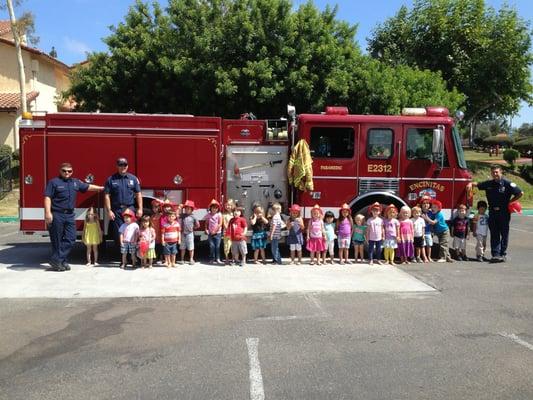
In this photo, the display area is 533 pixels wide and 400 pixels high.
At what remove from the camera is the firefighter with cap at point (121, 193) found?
9008mm

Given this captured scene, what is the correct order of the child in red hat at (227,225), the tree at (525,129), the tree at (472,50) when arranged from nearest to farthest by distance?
the child in red hat at (227,225) < the tree at (472,50) < the tree at (525,129)

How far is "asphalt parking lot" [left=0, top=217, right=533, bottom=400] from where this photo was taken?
13.9ft

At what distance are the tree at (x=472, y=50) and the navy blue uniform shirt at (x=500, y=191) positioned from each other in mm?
20336

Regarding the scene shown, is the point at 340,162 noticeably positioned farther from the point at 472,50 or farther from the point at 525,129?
the point at 525,129

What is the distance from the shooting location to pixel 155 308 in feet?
21.9

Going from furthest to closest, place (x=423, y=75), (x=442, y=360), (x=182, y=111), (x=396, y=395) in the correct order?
(x=423, y=75) → (x=182, y=111) → (x=442, y=360) → (x=396, y=395)

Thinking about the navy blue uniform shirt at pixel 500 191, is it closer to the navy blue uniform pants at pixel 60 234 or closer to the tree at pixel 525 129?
the navy blue uniform pants at pixel 60 234

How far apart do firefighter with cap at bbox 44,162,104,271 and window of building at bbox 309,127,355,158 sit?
4.05 meters

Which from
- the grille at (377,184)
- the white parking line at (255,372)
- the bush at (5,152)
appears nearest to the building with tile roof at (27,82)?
the bush at (5,152)

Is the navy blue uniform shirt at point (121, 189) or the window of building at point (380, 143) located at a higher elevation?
the window of building at point (380, 143)

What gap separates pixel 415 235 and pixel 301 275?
2.42 m

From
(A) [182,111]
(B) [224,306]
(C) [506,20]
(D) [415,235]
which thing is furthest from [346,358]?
(C) [506,20]

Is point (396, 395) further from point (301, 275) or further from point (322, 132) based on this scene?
point (322, 132)

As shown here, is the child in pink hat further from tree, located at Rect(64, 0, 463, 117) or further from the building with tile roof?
the building with tile roof
